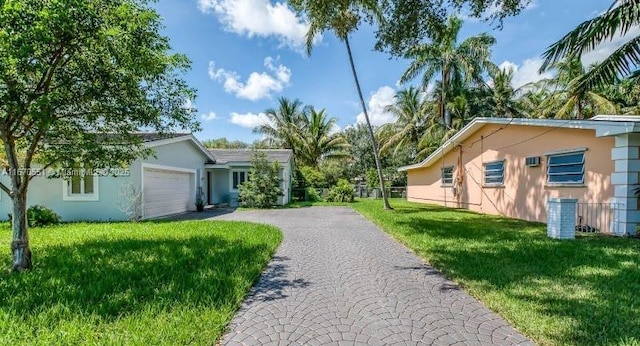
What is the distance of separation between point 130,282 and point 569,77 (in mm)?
27805

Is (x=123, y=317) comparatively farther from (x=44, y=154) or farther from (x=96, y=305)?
(x=44, y=154)

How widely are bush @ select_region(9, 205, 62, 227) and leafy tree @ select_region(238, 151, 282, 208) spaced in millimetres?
8762

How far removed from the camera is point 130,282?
503 cm

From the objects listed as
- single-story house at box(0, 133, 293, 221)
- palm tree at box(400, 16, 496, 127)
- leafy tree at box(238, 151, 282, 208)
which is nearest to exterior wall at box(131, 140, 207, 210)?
single-story house at box(0, 133, 293, 221)

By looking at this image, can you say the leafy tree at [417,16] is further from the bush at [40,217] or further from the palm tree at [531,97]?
the palm tree at [531,97]

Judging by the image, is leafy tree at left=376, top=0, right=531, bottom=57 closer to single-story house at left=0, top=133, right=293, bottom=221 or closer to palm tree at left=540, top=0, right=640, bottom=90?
palm tree at left=540, top=0, right=640, bottom=90

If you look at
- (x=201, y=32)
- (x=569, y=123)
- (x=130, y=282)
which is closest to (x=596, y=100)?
(x=569, y=123)

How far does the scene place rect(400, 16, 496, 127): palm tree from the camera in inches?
893

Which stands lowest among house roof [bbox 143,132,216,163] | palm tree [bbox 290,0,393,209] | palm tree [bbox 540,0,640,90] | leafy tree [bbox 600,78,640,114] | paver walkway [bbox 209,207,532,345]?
paver walkway [bbox 209,207,532,345]

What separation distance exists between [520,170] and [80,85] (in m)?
13.9

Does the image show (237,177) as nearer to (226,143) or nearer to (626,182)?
(626,182)

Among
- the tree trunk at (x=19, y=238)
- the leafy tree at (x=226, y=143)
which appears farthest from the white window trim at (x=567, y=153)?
the leafy tree at (x=226, y=143)

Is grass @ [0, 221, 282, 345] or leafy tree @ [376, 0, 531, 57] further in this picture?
leafy tree @ [376, 0, 531, 57]

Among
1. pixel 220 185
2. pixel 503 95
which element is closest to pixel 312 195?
pixel 220 185
